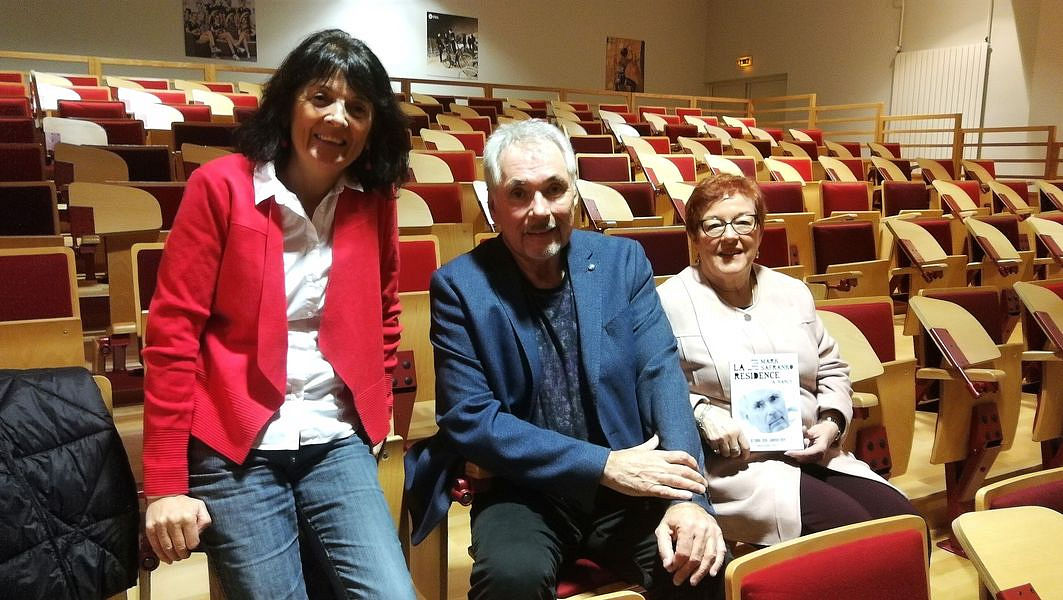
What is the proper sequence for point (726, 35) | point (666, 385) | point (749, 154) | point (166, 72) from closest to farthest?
point (666, 385), point (749, 154), point (166, 72), point (726, 35)

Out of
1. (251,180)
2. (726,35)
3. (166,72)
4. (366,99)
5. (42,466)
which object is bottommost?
(42,466)

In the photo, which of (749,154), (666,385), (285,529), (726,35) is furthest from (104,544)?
(726,35)

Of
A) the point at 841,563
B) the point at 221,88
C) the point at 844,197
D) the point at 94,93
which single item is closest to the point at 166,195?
the point at 841,563

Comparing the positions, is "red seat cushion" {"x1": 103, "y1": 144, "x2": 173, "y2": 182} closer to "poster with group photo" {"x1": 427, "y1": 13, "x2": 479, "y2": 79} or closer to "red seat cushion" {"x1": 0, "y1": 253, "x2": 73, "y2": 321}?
"red seat cushion" {"x1": 0, "y1": 253, "x2": 73, "y2": 321}

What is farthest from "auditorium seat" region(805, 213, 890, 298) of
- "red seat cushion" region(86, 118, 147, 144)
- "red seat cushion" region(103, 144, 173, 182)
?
"red seat cushion" region(86, 118, 147, 144)

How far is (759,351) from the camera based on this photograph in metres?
1.42

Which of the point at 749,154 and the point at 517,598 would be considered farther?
the point at 749,154

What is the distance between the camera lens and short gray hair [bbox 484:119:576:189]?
4.07 feet

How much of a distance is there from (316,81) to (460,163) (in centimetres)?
270

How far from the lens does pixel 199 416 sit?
1048mm

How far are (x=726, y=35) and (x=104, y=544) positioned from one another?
39.5 feet

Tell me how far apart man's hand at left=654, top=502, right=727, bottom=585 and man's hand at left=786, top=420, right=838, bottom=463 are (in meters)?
0.35

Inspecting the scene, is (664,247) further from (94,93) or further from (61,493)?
(94,93)

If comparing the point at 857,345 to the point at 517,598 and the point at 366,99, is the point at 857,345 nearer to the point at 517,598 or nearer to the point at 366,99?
the point at 517,598
